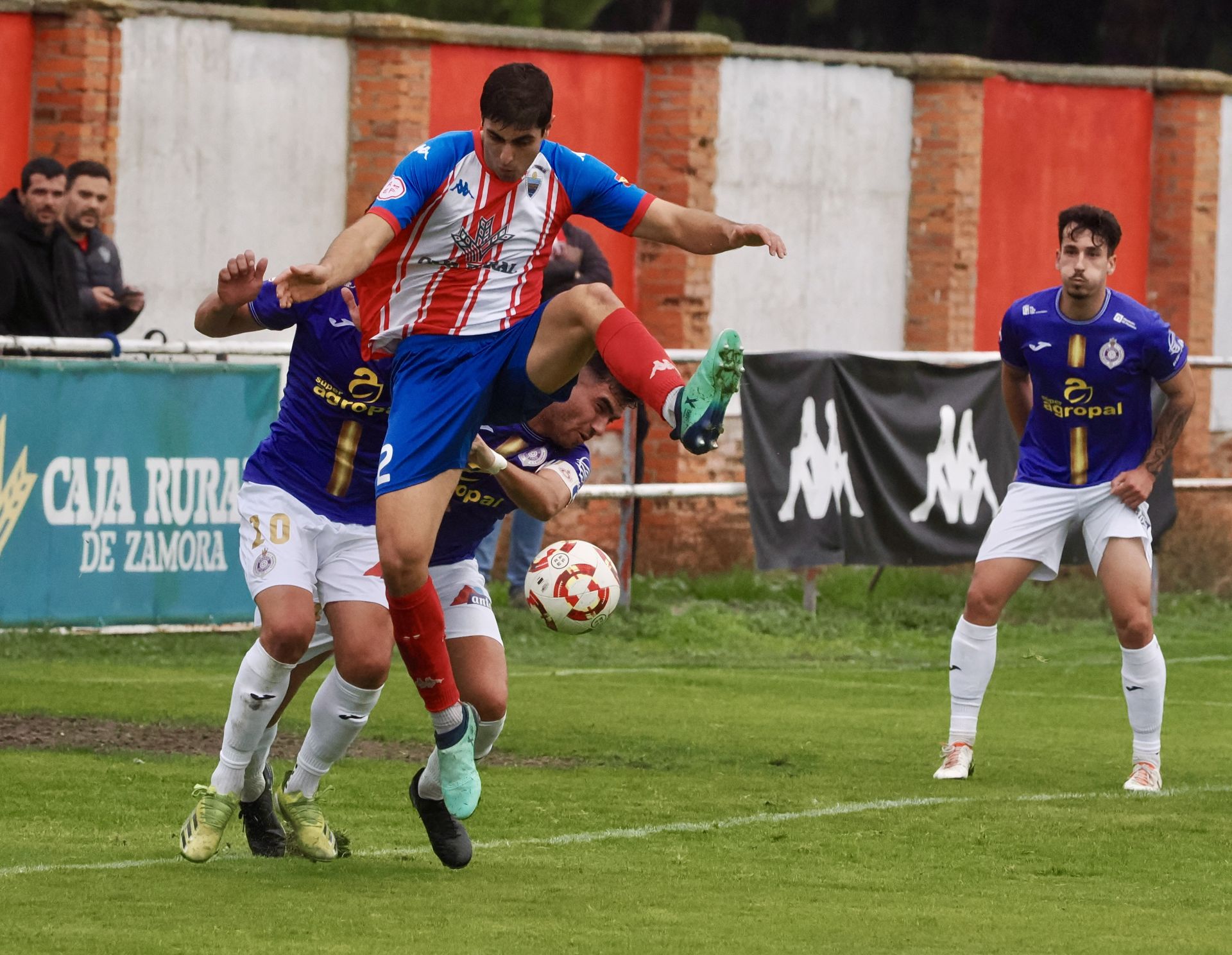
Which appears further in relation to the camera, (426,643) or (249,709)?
(249,709)

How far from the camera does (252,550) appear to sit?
7.96 meters

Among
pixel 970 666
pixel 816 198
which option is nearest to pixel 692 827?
pixel 970 666

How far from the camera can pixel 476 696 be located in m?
8.17

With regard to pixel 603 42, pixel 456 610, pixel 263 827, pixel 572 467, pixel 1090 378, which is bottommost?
pixel 263 827

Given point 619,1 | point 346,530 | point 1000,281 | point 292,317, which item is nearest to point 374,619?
point 346,530

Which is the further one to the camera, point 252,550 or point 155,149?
point 155,149

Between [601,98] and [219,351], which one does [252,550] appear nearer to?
[219,351]

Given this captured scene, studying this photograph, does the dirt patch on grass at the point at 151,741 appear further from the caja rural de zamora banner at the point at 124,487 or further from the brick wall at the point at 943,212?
the brick wall at the point at 943,212

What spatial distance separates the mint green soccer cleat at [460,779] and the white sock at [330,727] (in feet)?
1.37

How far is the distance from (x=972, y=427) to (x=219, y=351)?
5.29m

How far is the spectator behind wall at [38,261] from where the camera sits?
45.5ft

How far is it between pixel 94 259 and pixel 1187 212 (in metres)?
12.7

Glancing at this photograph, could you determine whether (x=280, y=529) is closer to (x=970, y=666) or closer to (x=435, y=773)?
(x=435, y=773)

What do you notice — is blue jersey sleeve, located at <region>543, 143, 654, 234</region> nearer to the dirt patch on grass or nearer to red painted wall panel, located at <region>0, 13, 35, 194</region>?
the dirt patch on grass
